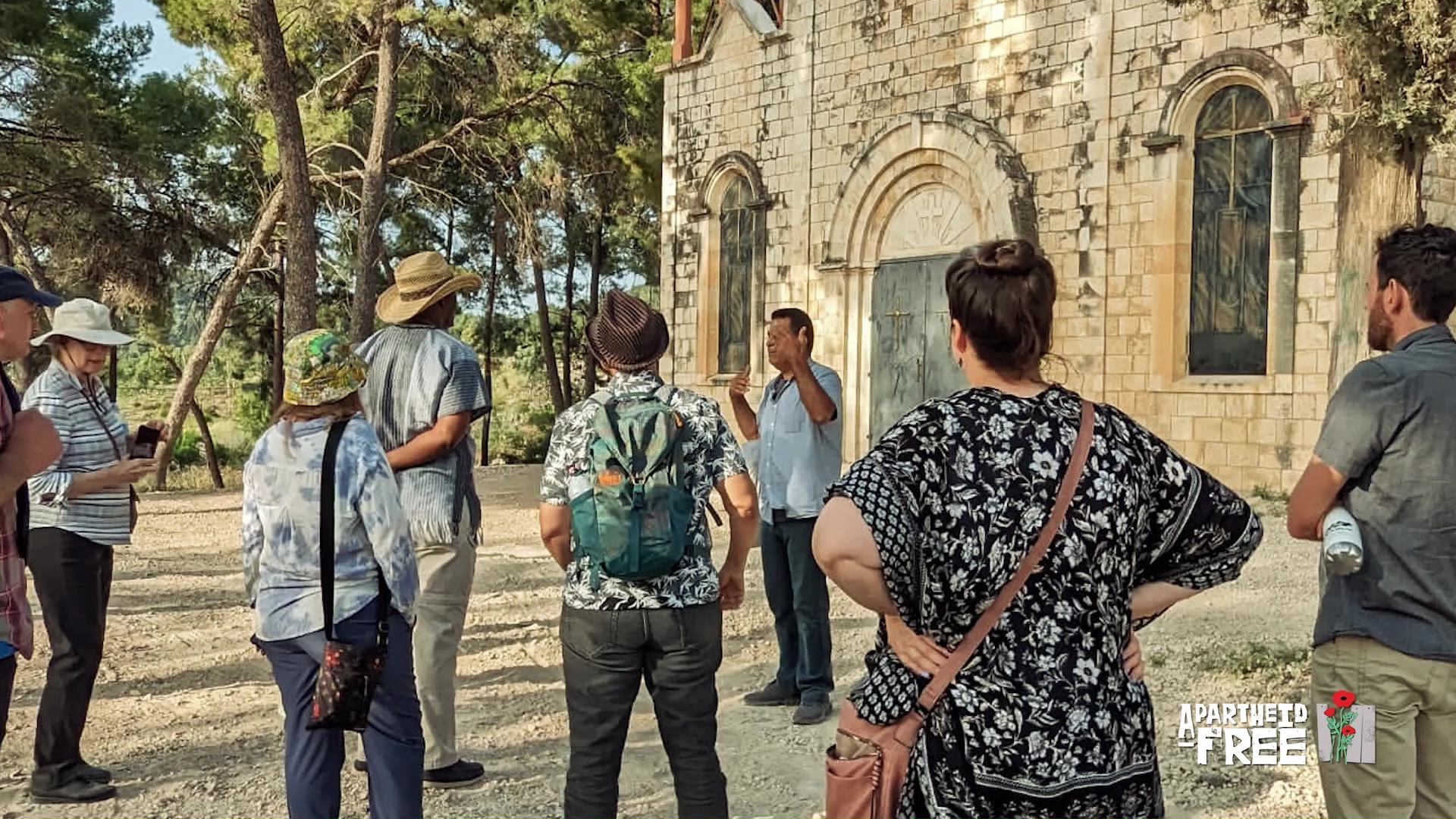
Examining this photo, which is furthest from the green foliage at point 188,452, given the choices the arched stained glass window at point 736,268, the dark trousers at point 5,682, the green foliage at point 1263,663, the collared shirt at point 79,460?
the dark trousers at point 5,682

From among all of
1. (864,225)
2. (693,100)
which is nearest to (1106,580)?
(864,225)

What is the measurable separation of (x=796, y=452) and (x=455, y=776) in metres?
2.02

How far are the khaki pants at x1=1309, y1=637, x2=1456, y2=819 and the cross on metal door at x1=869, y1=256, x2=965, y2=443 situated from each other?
424 inches

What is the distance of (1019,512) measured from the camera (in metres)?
2.06

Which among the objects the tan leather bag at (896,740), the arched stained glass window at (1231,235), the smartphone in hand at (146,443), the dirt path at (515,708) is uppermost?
the arched stained glass window at (1231,235)

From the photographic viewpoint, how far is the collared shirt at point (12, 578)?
10.3 feet

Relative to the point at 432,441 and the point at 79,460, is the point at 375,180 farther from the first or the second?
the point at 432,441

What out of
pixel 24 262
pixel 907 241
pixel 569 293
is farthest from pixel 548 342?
pixel 907 241

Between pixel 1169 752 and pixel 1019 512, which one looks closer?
pixel 1019 512

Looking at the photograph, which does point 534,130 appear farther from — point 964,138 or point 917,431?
point 917,431

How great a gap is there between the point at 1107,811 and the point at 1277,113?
34.3 feet

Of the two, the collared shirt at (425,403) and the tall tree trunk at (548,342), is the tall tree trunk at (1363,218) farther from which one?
the tall tree trunk at (548,342)

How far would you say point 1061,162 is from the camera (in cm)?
1262

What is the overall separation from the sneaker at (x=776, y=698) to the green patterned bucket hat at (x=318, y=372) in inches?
119
